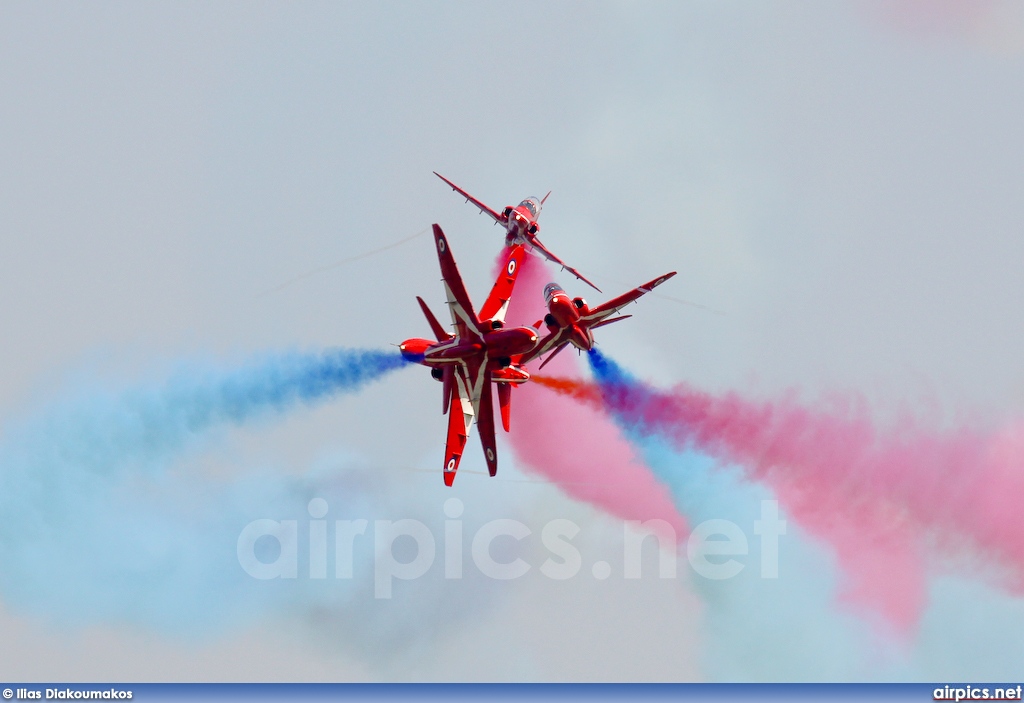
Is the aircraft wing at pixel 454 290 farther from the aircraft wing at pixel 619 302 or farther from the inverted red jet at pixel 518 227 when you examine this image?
the inverted red jet at pixel 518 227

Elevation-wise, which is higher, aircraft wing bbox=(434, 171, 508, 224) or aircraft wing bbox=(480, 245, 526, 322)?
aircraft wing bbox=(434, 171, 508, 224)

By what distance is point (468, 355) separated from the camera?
3747cm

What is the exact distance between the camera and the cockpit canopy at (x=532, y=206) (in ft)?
156

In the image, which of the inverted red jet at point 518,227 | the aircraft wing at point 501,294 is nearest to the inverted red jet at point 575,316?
the aircraft wing at point 501,294

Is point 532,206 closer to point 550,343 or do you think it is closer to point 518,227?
point 518,227

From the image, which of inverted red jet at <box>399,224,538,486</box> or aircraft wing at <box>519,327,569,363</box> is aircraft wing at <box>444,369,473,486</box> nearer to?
inverted red jet at <box>399,224,538,486</box>

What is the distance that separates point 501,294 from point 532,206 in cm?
807

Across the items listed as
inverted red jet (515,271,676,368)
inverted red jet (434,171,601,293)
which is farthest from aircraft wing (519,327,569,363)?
inverted red jet (434,171,601,293)

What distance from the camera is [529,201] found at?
158ft

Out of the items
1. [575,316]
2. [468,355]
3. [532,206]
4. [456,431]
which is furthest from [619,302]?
[532,206]

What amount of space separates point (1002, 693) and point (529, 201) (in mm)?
27176

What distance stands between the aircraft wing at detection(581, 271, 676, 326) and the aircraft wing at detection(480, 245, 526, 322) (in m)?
3.60

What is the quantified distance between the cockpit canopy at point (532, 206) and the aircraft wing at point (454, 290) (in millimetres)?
11520

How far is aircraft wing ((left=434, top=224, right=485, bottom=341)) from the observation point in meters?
36.3
